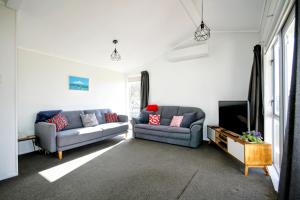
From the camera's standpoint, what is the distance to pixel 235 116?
307cm

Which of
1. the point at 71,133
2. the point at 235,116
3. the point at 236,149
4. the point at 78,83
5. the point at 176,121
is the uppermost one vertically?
the point at 78,83

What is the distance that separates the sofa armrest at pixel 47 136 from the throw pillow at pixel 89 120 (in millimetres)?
982

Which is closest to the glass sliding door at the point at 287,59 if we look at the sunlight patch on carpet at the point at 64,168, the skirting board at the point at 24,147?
the sunlight patch on carpet at the point at 64,168

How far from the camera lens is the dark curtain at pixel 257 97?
293 centimetres

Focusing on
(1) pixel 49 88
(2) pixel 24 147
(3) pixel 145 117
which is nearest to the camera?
(2) pixel 24 147

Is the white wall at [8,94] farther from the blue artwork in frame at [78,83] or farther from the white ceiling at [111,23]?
the blue artwork in frame at [78,83]

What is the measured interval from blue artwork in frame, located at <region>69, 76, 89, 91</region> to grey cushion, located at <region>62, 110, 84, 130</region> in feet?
2.39

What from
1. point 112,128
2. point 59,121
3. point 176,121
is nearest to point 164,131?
point 176,121

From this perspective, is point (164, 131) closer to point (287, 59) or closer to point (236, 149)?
point (236, 149)

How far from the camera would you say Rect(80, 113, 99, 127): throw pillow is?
400 centimetres

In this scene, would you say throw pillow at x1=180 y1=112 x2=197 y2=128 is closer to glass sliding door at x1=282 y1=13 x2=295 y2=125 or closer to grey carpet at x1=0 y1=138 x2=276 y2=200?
grey carpet at x1=0 y1=138 x2=276 y2=200

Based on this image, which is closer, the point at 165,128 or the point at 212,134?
the point at 212,134

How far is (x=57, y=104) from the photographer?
3.89 m

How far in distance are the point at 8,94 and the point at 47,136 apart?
1057 millimetres
